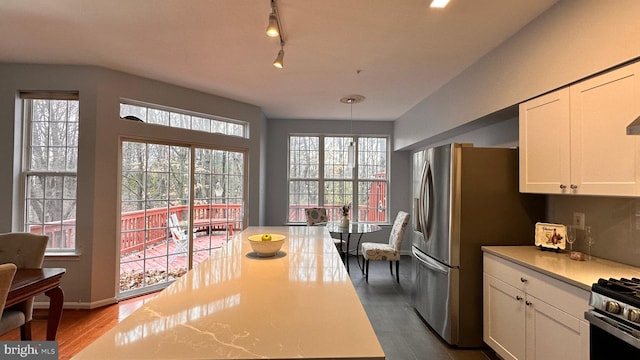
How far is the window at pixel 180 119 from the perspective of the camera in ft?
11.0

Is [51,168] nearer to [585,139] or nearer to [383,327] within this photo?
[383,327]

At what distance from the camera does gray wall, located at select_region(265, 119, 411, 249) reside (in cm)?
539

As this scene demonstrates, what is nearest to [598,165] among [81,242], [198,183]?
[198,183]

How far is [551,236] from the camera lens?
2088mm

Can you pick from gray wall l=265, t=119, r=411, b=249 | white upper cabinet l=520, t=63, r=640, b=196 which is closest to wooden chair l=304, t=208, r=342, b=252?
gray wall l=265, t=119, r=411, b=249

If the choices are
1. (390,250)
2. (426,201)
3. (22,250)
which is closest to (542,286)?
(426,201)

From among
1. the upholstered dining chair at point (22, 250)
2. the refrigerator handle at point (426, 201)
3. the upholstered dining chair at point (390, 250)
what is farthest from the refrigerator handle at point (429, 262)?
the upholstered dining chair at point (22, 250)

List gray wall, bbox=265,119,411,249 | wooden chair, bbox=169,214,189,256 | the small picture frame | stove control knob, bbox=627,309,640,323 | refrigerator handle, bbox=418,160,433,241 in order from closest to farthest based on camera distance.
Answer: stove control knob, bbox=627,309,640,323
the small picture frame
refrigerator handle, bbox=418,160,433,241
wooden chair, bbox=169,214,189,256
gray wall, bbox=265,119,411,249

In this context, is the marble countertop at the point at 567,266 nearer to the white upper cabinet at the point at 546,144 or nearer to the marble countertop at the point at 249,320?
the white upper cabinet at the point at 546,144

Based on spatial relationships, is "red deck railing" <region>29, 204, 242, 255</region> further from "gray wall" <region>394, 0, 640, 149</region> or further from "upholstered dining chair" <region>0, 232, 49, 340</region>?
"gray wall" <region>394, 0, 640, 149</region>

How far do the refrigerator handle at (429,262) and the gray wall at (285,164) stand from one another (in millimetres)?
2530

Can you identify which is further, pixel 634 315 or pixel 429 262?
pixel 429 262

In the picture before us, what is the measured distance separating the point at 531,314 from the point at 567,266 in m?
0.38

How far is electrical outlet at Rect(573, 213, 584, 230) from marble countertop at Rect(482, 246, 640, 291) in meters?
0.23
